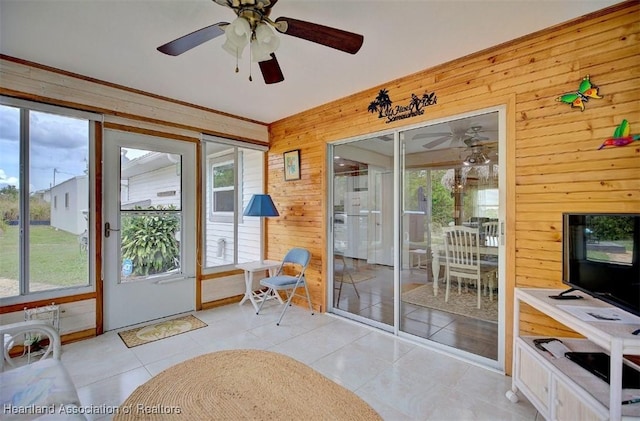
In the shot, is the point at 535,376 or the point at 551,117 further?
the point at 551,117

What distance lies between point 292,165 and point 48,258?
2773mm

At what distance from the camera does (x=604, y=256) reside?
1627 mm

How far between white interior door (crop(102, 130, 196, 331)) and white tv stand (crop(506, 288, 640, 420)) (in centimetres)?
345

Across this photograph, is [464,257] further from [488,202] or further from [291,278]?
[291,278]

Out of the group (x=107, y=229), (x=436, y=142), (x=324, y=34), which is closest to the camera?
(x=324, y=34)

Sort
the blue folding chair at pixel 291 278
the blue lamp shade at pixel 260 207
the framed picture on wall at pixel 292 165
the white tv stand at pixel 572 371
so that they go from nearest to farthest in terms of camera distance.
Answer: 1. the white tv stand at pixel 572 371
2. the blue folding chair at pixel 291 278
3. the blue lamp shade at pixel 260 207
4. the framed picture on wall at pixel 292 165

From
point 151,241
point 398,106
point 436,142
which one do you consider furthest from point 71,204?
point 436,142

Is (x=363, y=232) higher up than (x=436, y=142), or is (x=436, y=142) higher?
(x=436, y=142)

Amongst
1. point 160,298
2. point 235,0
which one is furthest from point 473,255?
point 160,298

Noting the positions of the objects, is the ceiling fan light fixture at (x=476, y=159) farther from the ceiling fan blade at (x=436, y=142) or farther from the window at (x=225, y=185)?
the window at (x=225, y=185)

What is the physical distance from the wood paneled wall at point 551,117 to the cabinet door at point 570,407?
2.16 ft

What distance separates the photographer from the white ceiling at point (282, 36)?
Answer: 189cm

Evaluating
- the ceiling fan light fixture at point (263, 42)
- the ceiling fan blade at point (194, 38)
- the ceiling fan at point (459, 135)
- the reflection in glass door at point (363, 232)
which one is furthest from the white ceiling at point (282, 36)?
the reflection in glass door at point (363, 232)

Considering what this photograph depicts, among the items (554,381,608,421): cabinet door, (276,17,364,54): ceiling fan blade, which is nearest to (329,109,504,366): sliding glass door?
(554,381,608,421): cabinet door
